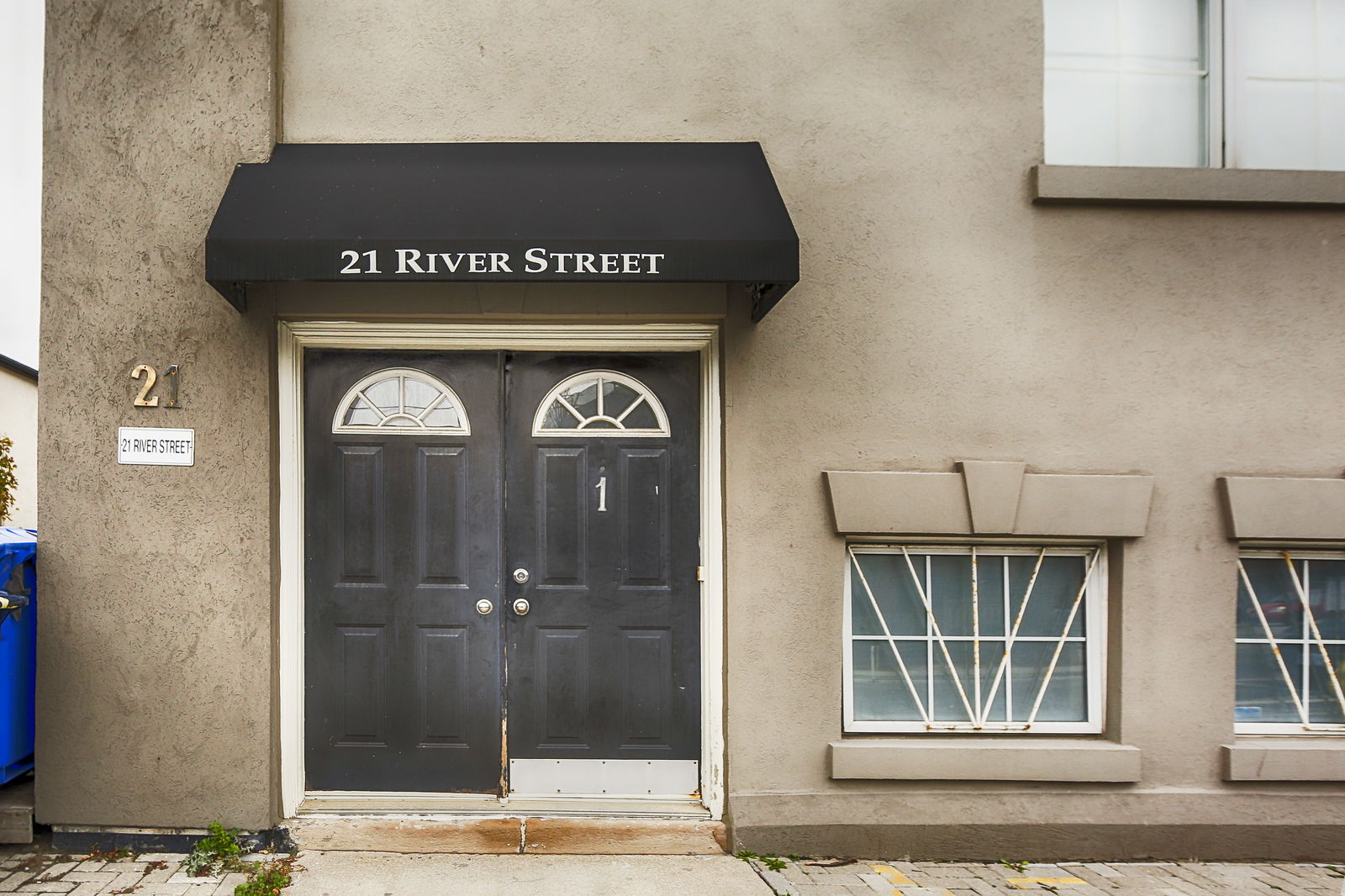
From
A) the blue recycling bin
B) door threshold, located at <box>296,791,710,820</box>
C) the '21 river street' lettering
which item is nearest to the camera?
the '21 river street' lettering

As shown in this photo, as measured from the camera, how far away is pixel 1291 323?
13.2 feet

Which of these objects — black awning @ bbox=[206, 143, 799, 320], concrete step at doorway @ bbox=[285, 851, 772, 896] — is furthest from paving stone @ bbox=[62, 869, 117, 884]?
black awning @ bbox=[206, 143, 799, 320]

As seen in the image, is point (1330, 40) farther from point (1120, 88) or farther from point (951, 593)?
point (951, 593)

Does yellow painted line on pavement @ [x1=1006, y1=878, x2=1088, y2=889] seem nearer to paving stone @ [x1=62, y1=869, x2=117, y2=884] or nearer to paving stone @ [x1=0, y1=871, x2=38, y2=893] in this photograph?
paving stone @ [x1=62, y1=869, x2=117, y2=884]

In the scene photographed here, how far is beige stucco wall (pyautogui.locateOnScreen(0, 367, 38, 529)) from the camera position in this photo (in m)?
9.50

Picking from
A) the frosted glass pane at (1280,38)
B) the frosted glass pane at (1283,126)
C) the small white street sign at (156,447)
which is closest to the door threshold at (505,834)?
the small white street sign at (156,447)

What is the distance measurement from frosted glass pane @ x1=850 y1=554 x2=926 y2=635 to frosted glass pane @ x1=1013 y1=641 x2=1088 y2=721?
23.7 inches

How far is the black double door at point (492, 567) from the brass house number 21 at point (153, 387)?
64 cm

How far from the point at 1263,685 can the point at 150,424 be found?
6.25 metres

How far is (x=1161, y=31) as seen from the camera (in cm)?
423

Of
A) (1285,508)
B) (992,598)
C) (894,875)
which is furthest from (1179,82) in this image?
(894,875)

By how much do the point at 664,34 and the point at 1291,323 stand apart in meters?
3.77

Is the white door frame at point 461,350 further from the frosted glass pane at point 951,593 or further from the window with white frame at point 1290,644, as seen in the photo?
the window with white frame at point 1290,644

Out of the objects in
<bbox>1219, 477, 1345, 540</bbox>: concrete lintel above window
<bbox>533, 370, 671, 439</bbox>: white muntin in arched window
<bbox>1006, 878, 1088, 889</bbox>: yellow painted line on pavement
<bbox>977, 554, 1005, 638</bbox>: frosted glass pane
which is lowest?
<bbox>1006, 878, 1088, 889</bbox>: yellow painted line on pavement
